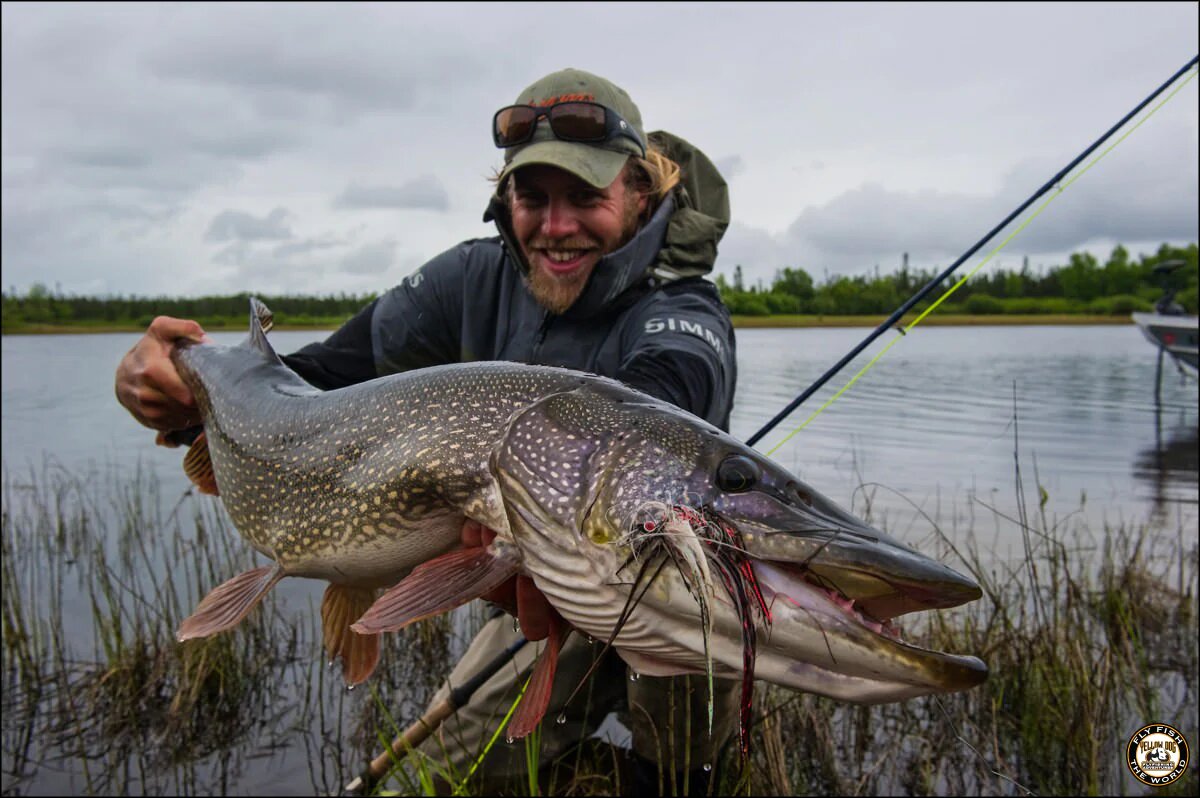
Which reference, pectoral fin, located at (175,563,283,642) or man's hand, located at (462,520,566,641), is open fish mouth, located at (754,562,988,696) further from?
pectoral fin, located at (175,563,283,642)

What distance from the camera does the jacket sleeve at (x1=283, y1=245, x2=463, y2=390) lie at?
3.39 meters

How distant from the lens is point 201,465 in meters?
2.89

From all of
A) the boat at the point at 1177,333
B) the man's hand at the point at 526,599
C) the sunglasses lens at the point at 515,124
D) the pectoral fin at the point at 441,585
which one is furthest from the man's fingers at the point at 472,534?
the boat at the point at 1177,333

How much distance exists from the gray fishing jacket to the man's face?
79mm

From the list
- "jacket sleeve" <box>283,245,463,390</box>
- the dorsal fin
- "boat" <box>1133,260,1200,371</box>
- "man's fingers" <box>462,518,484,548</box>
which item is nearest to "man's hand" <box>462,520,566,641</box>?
"man's fingers" <box>462,518,484,548</box>

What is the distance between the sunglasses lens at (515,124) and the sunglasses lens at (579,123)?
14 cm

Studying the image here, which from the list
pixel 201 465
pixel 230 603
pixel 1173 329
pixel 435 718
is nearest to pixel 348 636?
pixel 230 603

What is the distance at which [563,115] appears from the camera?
3.03m

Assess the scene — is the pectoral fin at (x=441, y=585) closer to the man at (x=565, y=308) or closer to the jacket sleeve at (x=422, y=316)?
the man at (x=565, y=308)

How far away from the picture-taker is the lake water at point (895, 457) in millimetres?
3566

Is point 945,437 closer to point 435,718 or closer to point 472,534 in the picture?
point 435,718

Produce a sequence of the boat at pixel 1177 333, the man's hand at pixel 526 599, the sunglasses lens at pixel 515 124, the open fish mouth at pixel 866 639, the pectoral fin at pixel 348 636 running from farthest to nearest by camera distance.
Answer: the boat at pixel 1177 333 < the sunglasses lens at pixel 515 124 < the pectoral fin at pixel 348 636 < the man's hand at pixel 526 599 < the open fish mouth at pixel 866 639

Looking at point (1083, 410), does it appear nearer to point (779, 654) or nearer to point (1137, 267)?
point (779, 654)

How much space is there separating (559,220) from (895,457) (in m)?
7.54
